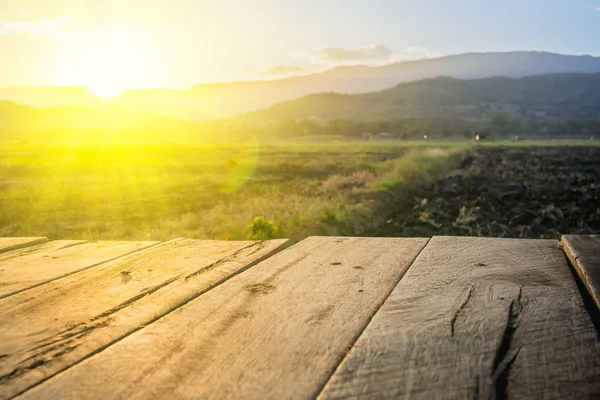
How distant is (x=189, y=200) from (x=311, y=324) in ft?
64.5

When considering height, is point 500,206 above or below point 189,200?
above

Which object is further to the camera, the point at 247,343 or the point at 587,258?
the point at 587,258

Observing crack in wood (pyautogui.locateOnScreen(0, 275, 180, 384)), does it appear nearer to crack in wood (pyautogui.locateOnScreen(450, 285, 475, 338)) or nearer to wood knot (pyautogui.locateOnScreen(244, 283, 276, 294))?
wood knot (pyautogui.locateOnScreen(244, 283, 276, 294))

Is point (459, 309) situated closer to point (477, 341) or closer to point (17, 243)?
point (477, 341)

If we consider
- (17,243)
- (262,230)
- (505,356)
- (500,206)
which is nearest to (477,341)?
(505,356)

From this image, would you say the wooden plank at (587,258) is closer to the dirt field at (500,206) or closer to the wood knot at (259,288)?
the wood knot at (259,288)

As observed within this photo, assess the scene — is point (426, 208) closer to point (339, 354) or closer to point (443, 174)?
point (443, 174)

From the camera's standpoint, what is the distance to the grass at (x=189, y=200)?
1298 centimetres

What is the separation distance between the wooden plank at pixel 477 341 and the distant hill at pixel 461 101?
124m

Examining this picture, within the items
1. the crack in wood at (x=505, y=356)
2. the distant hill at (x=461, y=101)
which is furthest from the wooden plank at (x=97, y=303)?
the distant hill at (x=461, y=101)

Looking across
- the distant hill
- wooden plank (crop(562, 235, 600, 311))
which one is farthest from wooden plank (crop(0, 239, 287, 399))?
the distant hill

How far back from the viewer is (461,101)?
141250 millimetres

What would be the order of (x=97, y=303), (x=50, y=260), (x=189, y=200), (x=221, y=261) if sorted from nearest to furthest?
(x=97, y=303) → (x=221, y=261) → (x=50, y=260) → (x=189, y=200)

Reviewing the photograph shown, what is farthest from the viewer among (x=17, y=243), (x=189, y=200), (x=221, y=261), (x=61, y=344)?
(x=189, y=200)
